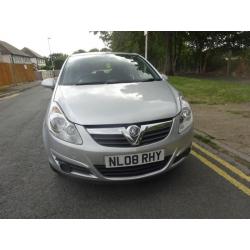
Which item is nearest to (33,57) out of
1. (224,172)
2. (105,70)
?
(105,70)

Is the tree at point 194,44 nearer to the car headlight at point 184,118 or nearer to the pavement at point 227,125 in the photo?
the pavement at point 227,125

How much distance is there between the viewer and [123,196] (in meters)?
3.10

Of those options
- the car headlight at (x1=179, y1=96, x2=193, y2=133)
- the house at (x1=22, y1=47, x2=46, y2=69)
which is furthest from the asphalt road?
the house at (x1=22, y1=47, x2=46, y2=69)

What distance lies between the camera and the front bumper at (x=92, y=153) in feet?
8.96

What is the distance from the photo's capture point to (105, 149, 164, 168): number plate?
Answer: 2746mm

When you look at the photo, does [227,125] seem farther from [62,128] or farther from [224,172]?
[62,128]

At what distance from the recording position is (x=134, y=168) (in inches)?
112

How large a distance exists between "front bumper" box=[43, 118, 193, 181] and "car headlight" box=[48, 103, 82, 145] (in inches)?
1.8

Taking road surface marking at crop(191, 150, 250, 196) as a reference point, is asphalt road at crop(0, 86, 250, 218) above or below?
above

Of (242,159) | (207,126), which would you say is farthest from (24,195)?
(207,126)

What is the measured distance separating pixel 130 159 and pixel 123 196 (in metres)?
0.58

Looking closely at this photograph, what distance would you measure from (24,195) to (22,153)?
1.64m

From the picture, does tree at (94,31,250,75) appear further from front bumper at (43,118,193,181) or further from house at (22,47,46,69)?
house at (22,47,46,69)

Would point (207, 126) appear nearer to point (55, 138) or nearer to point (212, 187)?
point (212, 187)
